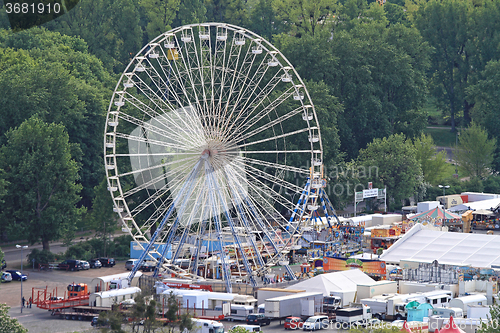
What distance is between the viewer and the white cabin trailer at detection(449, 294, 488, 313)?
75.9m

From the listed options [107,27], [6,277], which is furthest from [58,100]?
[107,27]

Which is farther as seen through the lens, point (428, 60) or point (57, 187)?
point (428, 60)

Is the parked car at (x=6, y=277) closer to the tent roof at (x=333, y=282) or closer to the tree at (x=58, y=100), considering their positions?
the tent roof at (x=333, y=282)

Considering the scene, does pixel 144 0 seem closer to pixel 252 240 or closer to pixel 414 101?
Result: pixel 414 101

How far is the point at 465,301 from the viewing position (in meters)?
76.2

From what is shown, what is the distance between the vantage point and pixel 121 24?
172 m

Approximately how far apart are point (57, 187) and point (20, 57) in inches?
1529

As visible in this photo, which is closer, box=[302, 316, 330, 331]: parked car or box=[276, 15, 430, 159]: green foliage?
box=[302, 316, 330, 331]: parked car

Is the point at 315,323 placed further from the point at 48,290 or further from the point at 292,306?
the point at 48,290

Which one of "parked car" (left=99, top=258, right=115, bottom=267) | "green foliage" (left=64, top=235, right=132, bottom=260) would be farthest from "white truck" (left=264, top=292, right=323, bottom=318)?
"green foliage" (left=64, top=235, right=132, bottom=260)

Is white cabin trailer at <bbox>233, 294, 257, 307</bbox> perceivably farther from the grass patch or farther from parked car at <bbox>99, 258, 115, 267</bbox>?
the grass patch

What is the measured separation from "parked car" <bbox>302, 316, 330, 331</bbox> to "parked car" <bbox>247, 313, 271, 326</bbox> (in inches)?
123

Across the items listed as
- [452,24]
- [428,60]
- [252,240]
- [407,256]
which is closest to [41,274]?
[252,240]

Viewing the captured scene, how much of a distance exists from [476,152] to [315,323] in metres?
79.6
